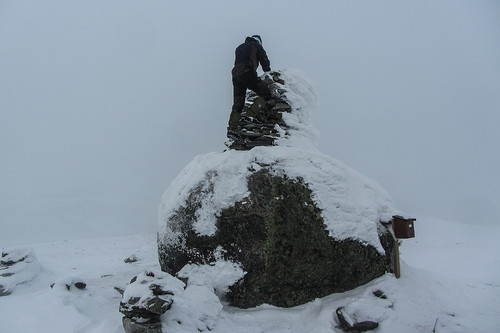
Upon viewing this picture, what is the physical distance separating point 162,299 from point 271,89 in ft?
20.4

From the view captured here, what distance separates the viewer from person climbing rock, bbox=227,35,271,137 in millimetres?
7613

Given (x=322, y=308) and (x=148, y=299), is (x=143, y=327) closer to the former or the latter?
(x=148, y=299)

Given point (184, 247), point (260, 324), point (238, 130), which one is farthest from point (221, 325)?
point (238, 130)

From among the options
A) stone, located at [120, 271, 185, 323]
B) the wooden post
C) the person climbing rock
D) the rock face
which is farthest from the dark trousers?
the rock face

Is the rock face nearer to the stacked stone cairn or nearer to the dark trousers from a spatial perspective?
the stacked stone cairn

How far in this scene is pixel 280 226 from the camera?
5738 millimetres

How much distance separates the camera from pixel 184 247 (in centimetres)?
623

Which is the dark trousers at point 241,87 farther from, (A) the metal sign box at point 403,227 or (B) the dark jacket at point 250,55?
(A) the metal sign box at point 403,227

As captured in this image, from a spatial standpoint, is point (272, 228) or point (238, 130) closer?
point (272, 228)

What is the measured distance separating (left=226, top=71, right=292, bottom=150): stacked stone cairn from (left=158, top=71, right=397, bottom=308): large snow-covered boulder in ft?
1.89

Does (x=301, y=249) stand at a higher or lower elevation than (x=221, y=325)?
higher

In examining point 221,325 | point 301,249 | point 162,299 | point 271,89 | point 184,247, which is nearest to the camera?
point 162,299

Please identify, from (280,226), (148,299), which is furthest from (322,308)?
(148,299)

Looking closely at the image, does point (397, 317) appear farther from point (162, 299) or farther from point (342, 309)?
point (162, 299)
